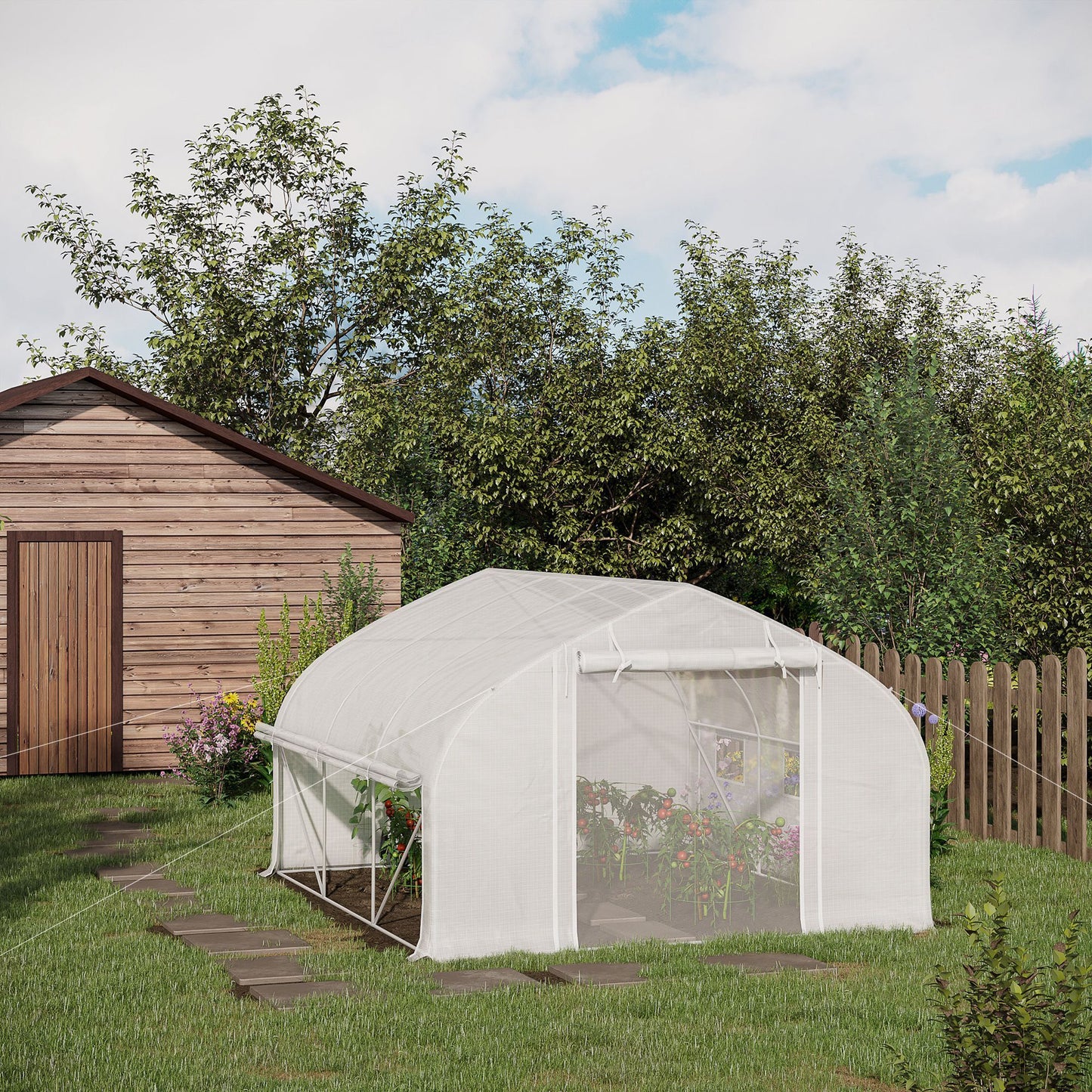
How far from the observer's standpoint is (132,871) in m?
9.68

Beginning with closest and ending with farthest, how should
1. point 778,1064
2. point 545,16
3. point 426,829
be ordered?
point 778,1064 → point 426,829 → point 545,16

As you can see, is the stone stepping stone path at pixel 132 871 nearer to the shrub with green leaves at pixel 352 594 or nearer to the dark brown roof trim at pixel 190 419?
the shrub with green leaves at pixel 352 594

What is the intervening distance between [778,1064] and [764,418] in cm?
1463

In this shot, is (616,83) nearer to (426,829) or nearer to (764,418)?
(764,418)

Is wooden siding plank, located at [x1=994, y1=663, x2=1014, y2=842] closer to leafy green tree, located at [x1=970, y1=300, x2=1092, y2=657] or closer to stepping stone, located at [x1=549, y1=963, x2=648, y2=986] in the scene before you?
leafy green tree, located at [x1=970, y1=300, x2=1092, y2=657]

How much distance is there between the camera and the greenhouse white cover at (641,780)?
7.24m

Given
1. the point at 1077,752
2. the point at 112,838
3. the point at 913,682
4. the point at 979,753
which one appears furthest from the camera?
the point at 913,682

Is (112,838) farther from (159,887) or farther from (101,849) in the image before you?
(159,887)

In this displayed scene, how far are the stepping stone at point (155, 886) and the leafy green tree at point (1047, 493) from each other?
7230 millimetres

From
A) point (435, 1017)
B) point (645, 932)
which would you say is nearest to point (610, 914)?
point (645, 932)

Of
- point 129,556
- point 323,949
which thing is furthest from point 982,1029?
point 129,556

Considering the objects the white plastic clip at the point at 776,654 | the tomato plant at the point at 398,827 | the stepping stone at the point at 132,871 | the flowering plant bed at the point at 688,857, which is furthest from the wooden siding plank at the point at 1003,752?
the stepping stone at the point at 132,871

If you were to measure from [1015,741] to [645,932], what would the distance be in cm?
489

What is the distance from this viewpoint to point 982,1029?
436 centimetres
